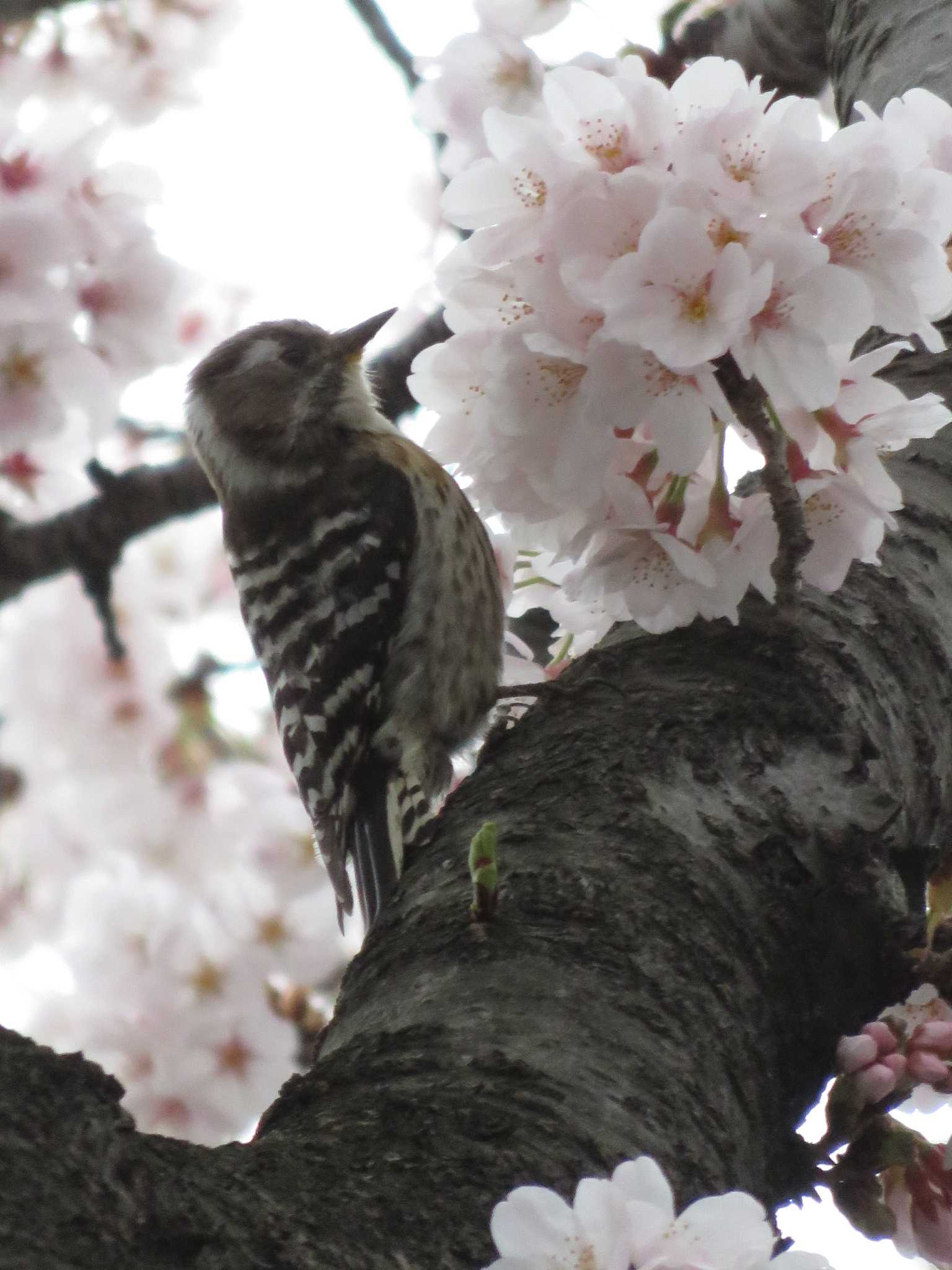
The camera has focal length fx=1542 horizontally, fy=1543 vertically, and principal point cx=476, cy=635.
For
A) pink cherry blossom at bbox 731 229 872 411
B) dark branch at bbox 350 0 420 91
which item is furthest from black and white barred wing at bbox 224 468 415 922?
pink cherry blossom at bbox 731 229 872 411

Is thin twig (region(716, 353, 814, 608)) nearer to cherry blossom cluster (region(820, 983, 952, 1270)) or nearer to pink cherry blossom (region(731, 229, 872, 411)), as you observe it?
pink cherry blossom (region(731, 229, 872, 411))

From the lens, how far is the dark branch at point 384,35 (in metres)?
4.00

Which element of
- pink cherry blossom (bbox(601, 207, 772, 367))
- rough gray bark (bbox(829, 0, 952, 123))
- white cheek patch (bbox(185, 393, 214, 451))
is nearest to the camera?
pink cherry blossom (bbox(601, 207, 772, 367))

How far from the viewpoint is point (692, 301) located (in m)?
1.40

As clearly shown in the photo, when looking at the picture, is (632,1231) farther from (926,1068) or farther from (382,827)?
(382,827)

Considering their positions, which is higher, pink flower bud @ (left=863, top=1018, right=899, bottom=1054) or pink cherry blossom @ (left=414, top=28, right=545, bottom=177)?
pink cherry blossom @ (left=414, top=28, right=545, bottom=177)

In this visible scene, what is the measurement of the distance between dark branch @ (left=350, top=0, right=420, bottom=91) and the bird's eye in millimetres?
831

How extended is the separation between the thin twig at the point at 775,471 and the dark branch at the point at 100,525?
198cm

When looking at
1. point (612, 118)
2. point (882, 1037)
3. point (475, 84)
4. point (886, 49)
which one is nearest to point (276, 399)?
point (475, 84)

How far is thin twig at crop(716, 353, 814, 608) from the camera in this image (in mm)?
1503

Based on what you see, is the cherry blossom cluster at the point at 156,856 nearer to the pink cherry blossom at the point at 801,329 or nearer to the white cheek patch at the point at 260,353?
the white cheek patch at the point at 260,353

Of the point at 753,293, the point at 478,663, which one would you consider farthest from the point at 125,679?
A: the point at 753,293

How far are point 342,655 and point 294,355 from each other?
1227 mm

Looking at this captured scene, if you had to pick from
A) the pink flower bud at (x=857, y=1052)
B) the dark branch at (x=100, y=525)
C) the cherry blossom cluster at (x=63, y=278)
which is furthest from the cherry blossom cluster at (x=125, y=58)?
the pink flower bud at (x=857, y=1052)
